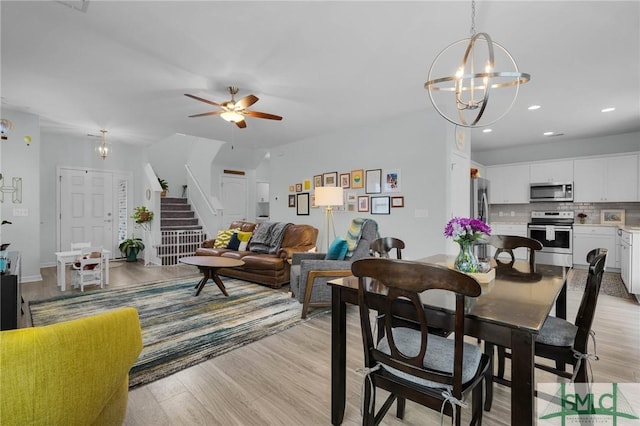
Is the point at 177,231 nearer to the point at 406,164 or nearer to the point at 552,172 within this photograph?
the point at 406,164

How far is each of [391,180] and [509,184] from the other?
3.59 metres

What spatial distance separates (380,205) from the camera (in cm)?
515

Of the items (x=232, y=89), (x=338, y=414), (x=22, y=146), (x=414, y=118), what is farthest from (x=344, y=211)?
(x=22, y=146)

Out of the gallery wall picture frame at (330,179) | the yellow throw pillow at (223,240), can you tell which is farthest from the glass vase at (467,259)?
the yellow throw pillow at (223,240)

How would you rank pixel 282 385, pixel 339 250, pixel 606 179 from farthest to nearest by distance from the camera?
1. pixel 606 179
2. pixel 339 250
3. pixel 282 385

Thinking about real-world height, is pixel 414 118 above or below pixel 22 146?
above

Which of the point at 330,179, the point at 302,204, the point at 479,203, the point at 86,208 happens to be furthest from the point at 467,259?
the point at 86,208

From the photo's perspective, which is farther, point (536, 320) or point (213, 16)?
point (213, 16)

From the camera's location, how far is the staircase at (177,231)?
6715 mm

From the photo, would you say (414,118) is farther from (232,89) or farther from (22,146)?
(22,146)

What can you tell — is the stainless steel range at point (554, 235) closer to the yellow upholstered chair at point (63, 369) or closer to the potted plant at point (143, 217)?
the yellow upholstered chair at point (63, 369)

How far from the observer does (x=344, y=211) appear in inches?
224

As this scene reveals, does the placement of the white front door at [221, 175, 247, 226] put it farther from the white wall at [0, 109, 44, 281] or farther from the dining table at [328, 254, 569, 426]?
the dining table at [328, 254, 569, 426]

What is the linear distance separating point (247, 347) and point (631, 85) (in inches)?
201
